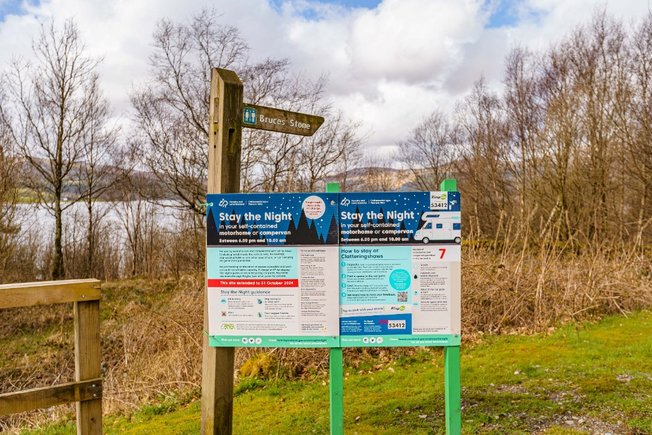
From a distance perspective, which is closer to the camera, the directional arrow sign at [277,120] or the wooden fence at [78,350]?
the wooden fence at [78,350]

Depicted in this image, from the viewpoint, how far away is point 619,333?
7.77 m

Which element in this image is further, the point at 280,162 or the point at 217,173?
the point at 280,162

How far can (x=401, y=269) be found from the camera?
3357mm

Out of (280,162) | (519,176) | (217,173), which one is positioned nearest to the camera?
(217,173)

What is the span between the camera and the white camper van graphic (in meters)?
3.34

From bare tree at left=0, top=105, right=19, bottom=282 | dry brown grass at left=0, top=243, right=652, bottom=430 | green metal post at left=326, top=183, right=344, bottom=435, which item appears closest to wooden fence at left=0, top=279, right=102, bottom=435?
green metal post at left=326, top=183, right=344, bottom=435

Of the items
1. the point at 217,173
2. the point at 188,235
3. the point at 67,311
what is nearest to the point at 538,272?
the point at 217,173

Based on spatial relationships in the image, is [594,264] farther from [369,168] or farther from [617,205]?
[369,168]

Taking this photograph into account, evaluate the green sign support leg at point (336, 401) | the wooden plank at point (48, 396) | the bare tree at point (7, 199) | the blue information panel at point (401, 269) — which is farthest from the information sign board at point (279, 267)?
the bare tree at point (7, 199)

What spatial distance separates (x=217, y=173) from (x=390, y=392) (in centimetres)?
326

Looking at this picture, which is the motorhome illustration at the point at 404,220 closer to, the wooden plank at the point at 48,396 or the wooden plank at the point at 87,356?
the wooden plank at the point at 87,356

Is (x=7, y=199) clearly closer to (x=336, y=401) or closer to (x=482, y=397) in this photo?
(x=336, y=401)

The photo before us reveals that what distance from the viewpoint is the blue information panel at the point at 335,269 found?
132 inches

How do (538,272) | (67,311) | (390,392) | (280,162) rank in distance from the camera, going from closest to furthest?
1. (390,392)
2. (538,272)
3. (67,311)
4. (280,162)
